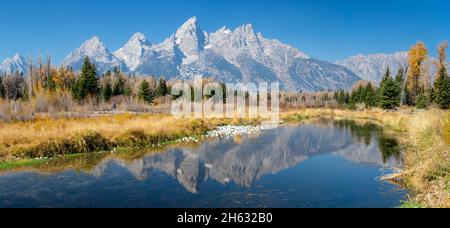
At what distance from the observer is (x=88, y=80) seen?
215 feet

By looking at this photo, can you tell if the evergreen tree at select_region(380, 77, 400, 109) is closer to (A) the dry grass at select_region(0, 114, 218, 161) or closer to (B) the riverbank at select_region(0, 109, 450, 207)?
(B) the riverbank at select_region(0, 109, 450, 207)

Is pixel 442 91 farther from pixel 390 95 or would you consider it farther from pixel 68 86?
pixel 68 86

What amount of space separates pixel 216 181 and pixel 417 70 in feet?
184

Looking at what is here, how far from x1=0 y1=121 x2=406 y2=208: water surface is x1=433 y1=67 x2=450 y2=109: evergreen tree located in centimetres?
3618

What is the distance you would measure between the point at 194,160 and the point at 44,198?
8702 millimetres

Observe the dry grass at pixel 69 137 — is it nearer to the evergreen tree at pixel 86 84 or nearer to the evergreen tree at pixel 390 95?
the evergreen tree at pixel 86 84

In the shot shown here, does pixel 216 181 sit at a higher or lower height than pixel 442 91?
lower

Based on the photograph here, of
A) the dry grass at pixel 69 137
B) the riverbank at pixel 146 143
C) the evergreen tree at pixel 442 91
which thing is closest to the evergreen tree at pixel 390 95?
the evergreen tree at pixel 442 91

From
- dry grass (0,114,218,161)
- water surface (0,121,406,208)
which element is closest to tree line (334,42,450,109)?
water surface (0,121,406,208)

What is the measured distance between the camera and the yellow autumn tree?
59.0m

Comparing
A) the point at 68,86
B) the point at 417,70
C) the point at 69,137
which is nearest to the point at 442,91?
the point at 417,70

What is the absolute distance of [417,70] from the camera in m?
60.8
